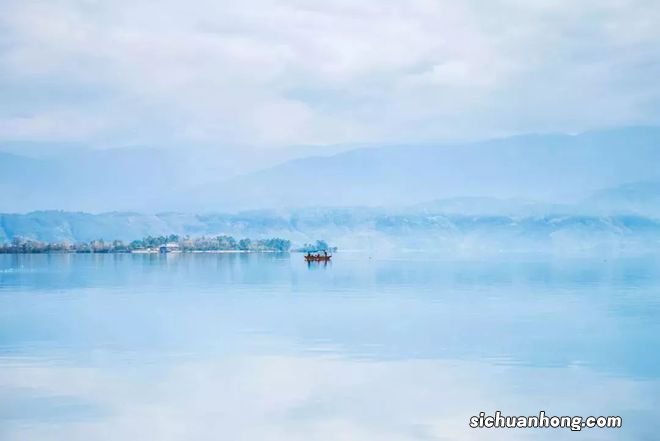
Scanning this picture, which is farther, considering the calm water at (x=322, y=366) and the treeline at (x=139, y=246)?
the treeline at (x=139, y=246)

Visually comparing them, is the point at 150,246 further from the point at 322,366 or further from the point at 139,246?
the point at 322,366

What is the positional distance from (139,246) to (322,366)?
155 feet

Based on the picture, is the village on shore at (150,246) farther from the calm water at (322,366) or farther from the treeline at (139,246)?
the calm water at (322,366)

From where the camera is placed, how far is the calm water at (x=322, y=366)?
21.9 ft

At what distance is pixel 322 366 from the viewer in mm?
8703

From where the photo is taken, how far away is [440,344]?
10.1 m

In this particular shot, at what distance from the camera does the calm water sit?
6688 millimetres

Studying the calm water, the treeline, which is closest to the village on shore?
the treeline

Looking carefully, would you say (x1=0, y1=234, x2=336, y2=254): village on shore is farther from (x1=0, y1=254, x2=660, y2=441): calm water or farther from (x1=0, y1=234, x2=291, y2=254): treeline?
(x1=0, y1=254, x2=660, y2=441): calm water

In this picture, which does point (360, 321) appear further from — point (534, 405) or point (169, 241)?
point (169, 241)

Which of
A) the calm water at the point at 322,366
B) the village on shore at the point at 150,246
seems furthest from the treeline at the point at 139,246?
the calm water at the point at 322,366

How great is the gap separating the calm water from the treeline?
37520 millimetres

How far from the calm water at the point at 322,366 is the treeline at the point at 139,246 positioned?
123 ft

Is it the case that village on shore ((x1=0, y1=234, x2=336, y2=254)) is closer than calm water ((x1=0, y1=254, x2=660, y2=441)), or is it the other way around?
calm water ((x1=0, y1=254, x2=660, y2=441))
